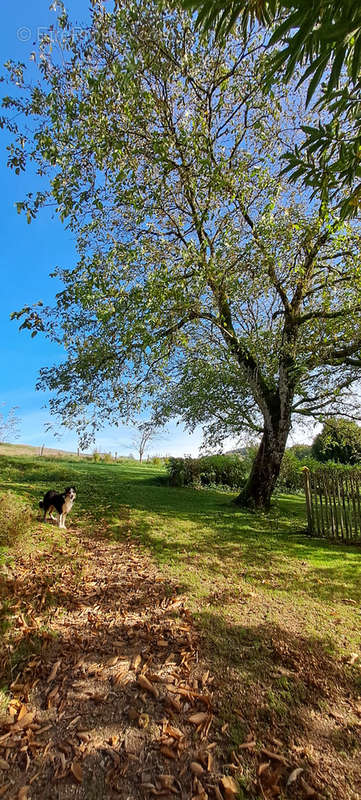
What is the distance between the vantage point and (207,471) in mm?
19688

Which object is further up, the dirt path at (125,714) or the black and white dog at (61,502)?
the black and white dog at (61,502)

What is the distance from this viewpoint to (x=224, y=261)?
8.76 m

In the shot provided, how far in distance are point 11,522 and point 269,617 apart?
4.73 metres

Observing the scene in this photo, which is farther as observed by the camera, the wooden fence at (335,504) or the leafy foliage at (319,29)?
the wooden fence at (335,504)

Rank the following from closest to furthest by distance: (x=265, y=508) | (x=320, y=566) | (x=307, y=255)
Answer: (x=320, y=566), (x=307, y=255), (x=265, y=508)

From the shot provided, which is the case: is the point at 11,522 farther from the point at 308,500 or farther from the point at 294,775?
the point at 308,500

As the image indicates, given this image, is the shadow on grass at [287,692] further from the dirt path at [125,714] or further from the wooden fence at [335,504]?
the wooden fence at [335,504]

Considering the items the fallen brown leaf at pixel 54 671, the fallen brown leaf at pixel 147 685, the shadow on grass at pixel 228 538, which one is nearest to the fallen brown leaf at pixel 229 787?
the fallen brown leaf at pixel 147 685

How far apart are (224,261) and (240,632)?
7.86m

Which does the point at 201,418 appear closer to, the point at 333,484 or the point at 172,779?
the point at 333,484

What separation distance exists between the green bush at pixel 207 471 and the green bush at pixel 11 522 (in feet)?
39.9

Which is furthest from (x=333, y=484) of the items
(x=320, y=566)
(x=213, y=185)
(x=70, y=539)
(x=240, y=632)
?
(x=213, y=185)

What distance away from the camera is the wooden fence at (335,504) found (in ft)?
30.7

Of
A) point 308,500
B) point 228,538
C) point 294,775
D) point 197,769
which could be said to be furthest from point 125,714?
point 308,500
